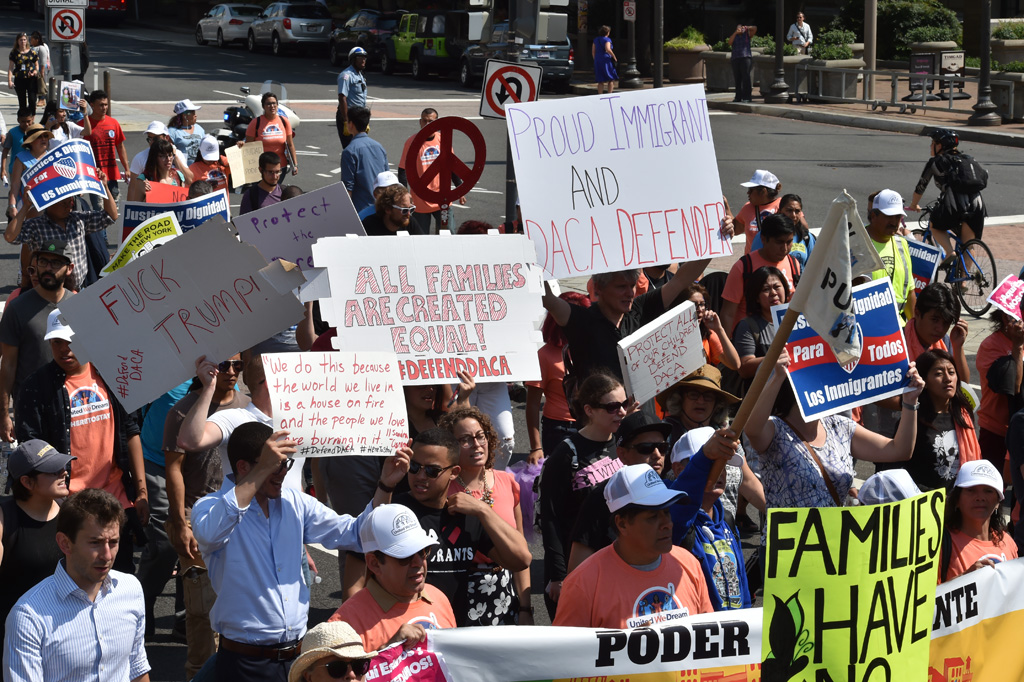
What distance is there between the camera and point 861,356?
229 inches

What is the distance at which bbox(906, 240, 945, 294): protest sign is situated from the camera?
9203 millimetres

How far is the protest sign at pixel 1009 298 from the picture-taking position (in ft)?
23.5

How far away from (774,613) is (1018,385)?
3.71 meters

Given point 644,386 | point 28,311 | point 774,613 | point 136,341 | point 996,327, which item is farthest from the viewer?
point 996,327

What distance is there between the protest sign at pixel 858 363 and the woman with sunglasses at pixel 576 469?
772 mm

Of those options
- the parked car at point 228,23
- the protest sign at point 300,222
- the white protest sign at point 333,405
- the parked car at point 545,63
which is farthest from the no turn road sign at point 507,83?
the parked car at point 228,23

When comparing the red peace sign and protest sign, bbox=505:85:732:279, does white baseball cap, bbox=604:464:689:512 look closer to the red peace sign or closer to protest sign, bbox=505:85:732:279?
protest sign, bbox=505:85:732:279

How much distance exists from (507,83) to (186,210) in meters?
3.07

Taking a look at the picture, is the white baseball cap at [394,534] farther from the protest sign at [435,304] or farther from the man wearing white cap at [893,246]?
the man wearing white cap at [893,246]

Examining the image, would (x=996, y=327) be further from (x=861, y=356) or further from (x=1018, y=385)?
(x=861, y=356)

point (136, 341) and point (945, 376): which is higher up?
point (136, 341)

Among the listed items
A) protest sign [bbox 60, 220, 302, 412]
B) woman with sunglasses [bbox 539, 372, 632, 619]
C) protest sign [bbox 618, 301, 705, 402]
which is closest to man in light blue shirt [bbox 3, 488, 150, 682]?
protest sign [bbox 60, 220, 302, 412]

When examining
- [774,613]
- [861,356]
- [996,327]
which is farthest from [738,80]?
[774,613]

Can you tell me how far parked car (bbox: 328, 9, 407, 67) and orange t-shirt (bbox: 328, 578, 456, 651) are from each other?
35.2m
